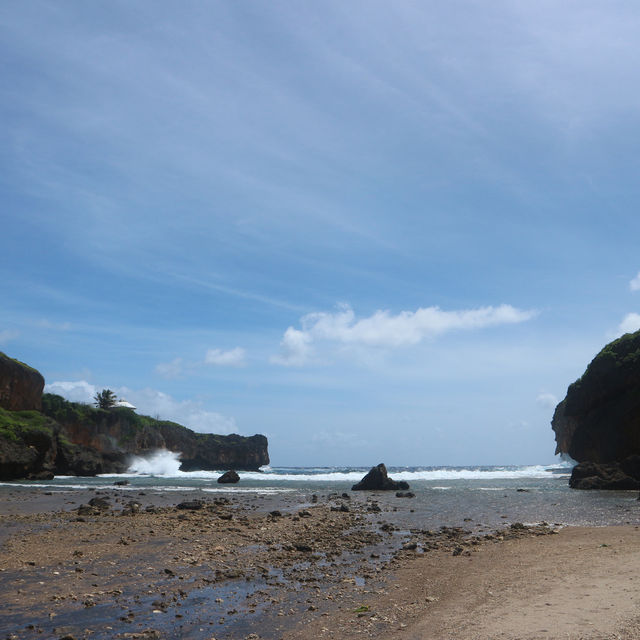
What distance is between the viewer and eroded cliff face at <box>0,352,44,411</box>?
249 ft

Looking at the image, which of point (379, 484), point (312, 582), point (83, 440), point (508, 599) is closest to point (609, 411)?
point (379, 484)

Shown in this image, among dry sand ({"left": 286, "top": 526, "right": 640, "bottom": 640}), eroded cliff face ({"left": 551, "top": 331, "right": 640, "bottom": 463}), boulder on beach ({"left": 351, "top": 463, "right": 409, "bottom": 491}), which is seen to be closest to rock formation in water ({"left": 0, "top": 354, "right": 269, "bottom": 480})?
boulder on beach ({"left": 351, "top": 463, "right": 409, "bottom": 491})

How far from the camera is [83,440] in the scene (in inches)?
4161

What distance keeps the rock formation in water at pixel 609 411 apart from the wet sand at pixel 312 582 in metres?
43.8

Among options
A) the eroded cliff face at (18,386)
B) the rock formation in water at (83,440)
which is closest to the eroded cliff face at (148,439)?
the rock formation in water at (83,440)

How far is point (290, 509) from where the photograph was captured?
1406 inches

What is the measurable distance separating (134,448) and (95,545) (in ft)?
353

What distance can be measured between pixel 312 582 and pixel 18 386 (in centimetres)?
7794

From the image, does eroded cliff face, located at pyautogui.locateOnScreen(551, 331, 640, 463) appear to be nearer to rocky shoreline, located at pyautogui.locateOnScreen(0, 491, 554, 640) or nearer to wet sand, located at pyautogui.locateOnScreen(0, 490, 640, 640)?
wet sand, located at pyautogui.locateOnScreen(0, 490, 640, 640)

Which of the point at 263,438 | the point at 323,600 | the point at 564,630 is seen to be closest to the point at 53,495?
the point at 323,600

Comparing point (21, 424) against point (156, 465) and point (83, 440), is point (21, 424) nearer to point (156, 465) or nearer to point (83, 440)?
point (83, 440)

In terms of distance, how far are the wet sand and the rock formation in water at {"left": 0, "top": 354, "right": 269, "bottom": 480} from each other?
5083cm

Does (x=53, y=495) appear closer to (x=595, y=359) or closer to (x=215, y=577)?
(x=215, y=577)

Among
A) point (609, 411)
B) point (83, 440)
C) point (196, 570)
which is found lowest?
point (83, 440)
